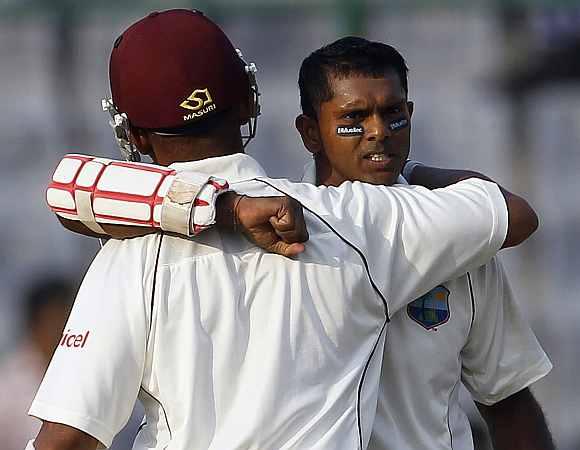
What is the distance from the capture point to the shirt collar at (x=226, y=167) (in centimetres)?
264

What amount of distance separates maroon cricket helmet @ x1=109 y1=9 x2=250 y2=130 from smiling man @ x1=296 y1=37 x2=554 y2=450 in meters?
0.41

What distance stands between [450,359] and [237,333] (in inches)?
Result: 22.2

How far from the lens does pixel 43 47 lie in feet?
Result: 19.7

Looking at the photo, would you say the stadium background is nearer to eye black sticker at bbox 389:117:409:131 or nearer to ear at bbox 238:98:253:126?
eye black sticker at bbox 389:117:409:131

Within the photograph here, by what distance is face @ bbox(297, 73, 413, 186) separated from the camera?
2.99 metres

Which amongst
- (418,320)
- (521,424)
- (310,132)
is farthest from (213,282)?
(521,424)

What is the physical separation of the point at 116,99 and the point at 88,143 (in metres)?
3.28

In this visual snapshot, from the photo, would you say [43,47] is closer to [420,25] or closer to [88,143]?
[88,143]

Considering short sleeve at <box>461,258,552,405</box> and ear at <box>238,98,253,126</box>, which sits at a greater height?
ear at <box>238,98,253,126</box>

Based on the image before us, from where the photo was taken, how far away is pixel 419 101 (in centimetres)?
595

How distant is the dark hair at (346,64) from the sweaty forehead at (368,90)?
12mm

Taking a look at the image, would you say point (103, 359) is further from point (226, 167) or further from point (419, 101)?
point (419, 101)

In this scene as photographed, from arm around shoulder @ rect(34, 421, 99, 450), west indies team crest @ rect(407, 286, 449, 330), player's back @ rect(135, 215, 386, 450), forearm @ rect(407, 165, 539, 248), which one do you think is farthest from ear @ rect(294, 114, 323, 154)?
arm around shoulder @ rect(34, 421, 99, 450)

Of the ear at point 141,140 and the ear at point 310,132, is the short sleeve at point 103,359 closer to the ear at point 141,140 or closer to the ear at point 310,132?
the ear at point 141,140
